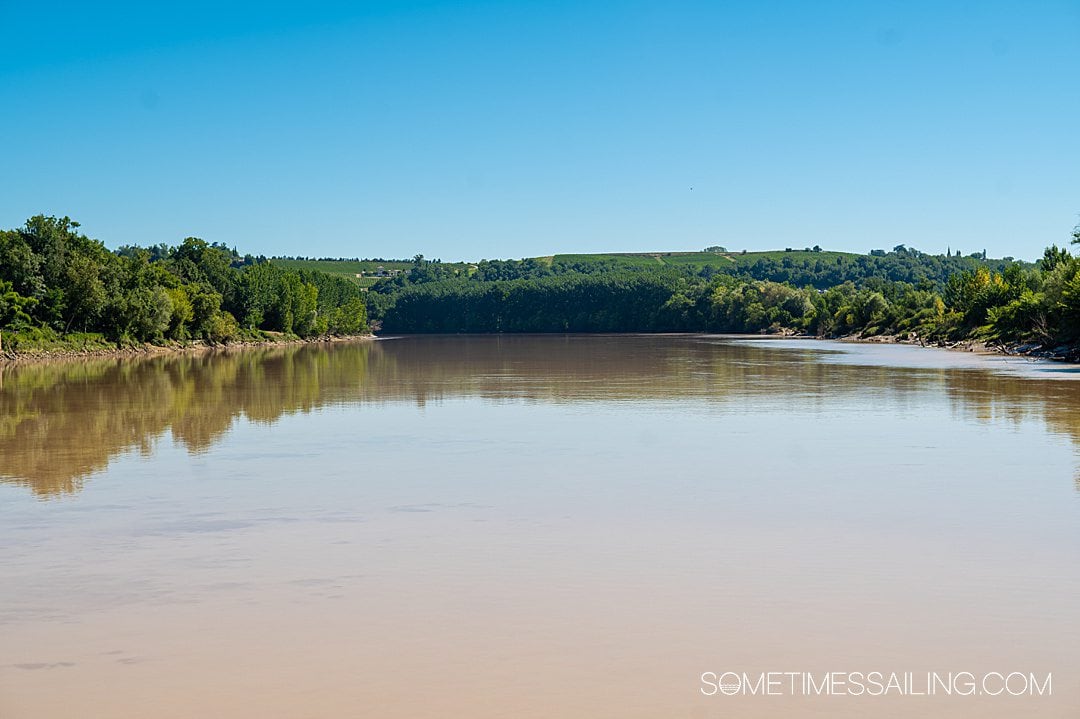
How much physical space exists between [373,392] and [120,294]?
175 feet

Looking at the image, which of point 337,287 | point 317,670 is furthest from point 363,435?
point 337,287

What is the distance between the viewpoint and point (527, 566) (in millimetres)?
10586

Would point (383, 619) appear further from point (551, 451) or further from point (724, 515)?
point (551, 451)

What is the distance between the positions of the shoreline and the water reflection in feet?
36.3

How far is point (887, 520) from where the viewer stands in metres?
12.7

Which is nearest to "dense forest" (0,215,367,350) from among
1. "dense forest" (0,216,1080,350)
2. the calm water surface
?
"dense forest" (0,216,1080,350)

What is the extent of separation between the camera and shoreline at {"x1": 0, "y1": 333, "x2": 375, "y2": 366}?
6544 centimetres

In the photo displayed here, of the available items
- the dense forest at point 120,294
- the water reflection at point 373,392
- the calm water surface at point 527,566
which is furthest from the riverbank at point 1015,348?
→ the dense forest at point 120,294

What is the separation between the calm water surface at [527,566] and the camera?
7375 millimetres

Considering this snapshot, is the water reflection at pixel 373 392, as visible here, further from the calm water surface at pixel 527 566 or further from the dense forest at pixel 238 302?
the dense forest at pixel 238 302

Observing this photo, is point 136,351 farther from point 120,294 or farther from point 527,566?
point 527,566

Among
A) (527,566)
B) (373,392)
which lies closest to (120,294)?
(373,392)

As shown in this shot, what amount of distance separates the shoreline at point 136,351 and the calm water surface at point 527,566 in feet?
154

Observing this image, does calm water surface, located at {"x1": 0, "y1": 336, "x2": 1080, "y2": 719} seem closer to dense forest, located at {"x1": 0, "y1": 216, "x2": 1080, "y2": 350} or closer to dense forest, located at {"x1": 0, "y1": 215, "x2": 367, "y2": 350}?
dense forest, located at {"x1": 0, "y1": 216, "x2": 1080, "y2": 350}
